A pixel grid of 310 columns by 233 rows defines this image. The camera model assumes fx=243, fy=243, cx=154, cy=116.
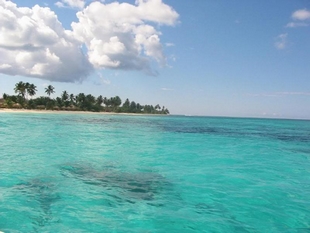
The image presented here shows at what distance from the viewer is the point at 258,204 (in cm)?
877

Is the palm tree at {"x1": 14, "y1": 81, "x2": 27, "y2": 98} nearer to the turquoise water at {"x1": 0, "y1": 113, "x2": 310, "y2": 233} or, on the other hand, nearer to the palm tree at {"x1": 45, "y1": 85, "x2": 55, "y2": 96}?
the palm tree at {"x1": 45, "y1": 85, "x2": 55, "y2": 96}

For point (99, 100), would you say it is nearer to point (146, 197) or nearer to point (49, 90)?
point (49, 90)

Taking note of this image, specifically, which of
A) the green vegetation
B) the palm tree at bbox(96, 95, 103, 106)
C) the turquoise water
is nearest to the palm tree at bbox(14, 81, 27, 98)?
the green vegetation

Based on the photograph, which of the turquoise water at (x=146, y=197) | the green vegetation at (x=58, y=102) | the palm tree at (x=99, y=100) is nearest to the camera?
the turquoise water at (x=146, y=197)

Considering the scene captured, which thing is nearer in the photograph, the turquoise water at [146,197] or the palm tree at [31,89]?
the turquoise water at [146,197]

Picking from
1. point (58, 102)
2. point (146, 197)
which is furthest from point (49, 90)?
point (146, 197)

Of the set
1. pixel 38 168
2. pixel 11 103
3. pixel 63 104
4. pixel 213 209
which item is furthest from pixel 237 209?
pixel 63 104

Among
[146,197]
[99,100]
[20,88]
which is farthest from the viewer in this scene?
[99,100]

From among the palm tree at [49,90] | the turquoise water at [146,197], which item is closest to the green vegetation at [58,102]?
the palm tree at [49,90]

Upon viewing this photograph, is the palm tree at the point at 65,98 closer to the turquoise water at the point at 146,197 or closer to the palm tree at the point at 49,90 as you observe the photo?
the palm tree at the point at 49,90

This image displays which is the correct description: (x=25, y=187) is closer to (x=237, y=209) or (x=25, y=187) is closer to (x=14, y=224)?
(x=14, y=224)

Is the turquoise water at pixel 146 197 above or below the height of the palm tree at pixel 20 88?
below

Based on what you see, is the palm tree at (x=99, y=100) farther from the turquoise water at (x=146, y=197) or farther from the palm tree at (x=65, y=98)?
the turquoise water at (x=146, y=197)

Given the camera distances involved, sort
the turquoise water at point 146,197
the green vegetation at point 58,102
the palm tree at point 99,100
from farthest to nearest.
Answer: the palm tree at point 99,100, the green vegetation at point 58,102, the turquoise water at point 146,197
